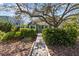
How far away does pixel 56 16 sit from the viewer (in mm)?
3234

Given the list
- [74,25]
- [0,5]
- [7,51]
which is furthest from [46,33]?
[0,5]

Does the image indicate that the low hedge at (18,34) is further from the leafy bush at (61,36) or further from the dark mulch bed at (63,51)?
the dark mulch bed at (63,51)

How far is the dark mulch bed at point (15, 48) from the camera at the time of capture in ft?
10.4

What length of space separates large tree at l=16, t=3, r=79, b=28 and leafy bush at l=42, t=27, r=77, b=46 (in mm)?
148

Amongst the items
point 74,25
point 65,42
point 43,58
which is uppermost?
point 74,25

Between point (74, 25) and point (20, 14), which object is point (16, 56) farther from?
point (74, 25)

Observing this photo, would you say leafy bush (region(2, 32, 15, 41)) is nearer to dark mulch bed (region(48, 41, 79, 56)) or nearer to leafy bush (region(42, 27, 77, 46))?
leafy bush (region(42, 27, 77, 46))

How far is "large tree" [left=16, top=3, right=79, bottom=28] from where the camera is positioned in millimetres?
3209

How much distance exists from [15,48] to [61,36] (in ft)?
2.87

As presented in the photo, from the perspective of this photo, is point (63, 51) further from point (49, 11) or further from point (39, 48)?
point (49, 11)

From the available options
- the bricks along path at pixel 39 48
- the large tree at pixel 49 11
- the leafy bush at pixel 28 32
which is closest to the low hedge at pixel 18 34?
the leafy bush at pixel 28 32

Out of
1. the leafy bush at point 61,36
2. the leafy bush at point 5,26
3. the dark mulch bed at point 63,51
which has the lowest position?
the dark mulch bed at point 63,51

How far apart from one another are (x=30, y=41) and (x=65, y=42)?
0.65 metres

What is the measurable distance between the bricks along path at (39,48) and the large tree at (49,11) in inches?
13.6
